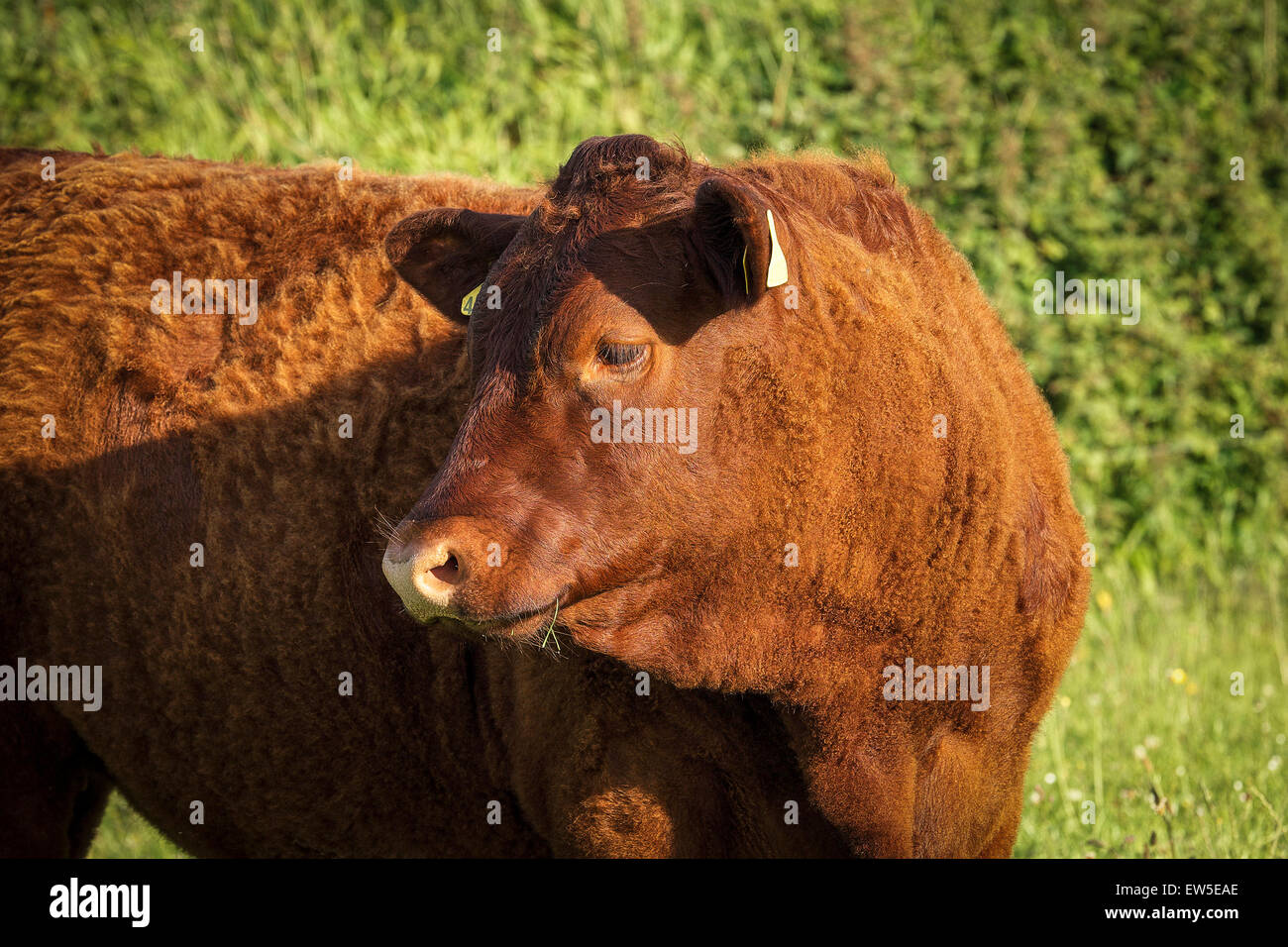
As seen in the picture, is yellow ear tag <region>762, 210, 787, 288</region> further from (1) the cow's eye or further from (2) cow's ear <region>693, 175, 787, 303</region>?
(1) the cow's eye

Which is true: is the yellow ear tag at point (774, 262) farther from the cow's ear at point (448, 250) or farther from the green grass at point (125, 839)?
the green grass at point (125, 839)

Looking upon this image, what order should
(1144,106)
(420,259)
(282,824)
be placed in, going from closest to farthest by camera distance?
(420,259) < (282,824) < (1144,106)

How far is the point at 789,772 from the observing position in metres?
3.03

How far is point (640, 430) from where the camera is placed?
263 cm

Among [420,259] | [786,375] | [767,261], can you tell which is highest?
[420,259]

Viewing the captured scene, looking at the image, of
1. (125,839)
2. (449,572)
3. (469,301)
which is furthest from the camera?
(125,839)

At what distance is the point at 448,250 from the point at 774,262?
3.60 feet

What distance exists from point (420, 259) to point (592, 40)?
4837mm

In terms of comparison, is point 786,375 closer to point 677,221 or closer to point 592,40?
point 677,221

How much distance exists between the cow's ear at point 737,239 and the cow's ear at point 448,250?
69 cm

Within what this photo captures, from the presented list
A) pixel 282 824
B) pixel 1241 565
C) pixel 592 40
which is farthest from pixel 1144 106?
pixel 282 824

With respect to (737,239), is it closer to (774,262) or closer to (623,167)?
(774,262)

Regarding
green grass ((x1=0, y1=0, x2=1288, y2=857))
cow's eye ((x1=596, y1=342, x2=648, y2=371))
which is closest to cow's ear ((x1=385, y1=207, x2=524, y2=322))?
cow's eye ((x1=596, y1=342, x2=648, y2=371))

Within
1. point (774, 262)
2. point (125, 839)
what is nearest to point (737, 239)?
point (774, 262)
